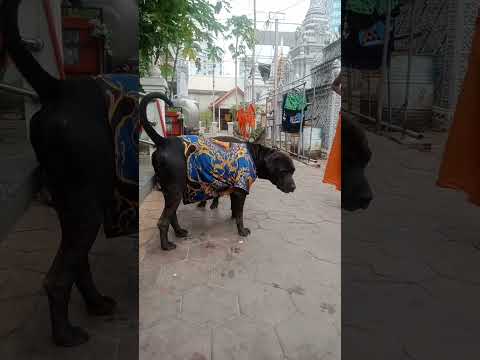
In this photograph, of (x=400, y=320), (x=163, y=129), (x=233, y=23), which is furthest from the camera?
(x=163, y=129)

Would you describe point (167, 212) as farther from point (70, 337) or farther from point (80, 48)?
point (80, 48)

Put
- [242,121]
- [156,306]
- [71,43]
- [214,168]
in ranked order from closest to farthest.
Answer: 1. [71,43]
2. [156,306]
3. [214,168]
4. [242,121]

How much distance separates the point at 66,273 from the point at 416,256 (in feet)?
2.54

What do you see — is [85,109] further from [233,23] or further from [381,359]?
[381,359]

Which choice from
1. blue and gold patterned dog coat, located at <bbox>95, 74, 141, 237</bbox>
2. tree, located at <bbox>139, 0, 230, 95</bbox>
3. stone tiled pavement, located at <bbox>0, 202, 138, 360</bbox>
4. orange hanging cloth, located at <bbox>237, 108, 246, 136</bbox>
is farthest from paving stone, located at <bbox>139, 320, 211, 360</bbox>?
orange hanging cloth, located at <bbox>237, 108, 246, 136</bbox>

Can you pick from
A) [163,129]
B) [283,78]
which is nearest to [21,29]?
[163,129]

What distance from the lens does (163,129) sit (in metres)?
1.87

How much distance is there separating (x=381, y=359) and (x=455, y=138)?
61 cm

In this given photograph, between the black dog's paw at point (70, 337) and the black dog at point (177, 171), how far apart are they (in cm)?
110

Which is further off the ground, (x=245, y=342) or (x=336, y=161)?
(x=336, y=161)

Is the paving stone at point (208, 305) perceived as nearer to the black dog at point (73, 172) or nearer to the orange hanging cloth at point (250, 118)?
the black dog at point (73, 172)

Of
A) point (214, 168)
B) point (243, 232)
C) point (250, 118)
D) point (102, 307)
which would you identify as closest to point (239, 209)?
point (243, 232)

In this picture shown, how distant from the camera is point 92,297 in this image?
2.41ft

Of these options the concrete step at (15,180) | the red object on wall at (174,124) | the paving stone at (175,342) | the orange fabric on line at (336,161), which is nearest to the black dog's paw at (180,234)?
the red object on wall at (174,124)
